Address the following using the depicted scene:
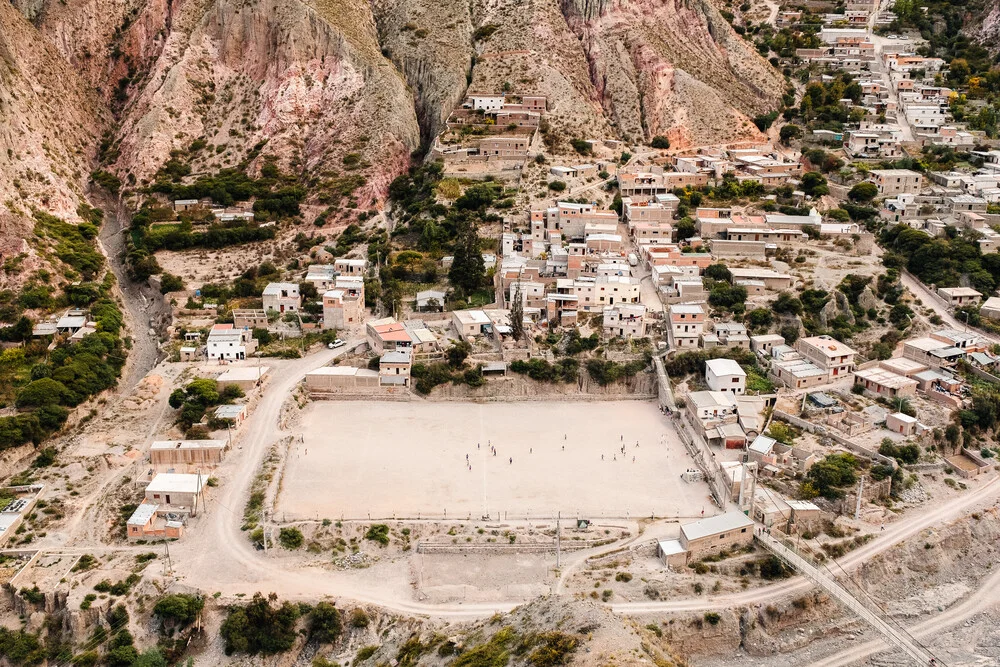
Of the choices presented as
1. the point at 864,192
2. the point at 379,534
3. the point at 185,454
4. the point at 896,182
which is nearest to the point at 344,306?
the point at 185,454

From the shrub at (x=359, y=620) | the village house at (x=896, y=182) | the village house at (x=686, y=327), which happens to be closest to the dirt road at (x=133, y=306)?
the shrub at (x=359, y=620)

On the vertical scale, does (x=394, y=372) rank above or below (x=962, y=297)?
below

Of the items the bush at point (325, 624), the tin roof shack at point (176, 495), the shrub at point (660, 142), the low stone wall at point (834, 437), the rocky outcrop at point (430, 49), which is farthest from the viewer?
the rocky outcrop at point (430, 49)

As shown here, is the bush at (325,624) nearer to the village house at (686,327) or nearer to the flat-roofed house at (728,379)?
the flat-roofed house at (728,379)

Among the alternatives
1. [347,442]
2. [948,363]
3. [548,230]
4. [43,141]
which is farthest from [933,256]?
[43,141]

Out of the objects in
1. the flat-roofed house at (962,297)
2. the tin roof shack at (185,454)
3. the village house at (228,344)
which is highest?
the flat-roofed house at (962,297)

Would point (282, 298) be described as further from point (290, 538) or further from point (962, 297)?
point (962, 297)

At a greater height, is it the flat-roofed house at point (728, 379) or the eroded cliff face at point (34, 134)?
the eroded cliff face at point (34, 134)

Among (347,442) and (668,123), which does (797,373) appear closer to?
(347,442)
